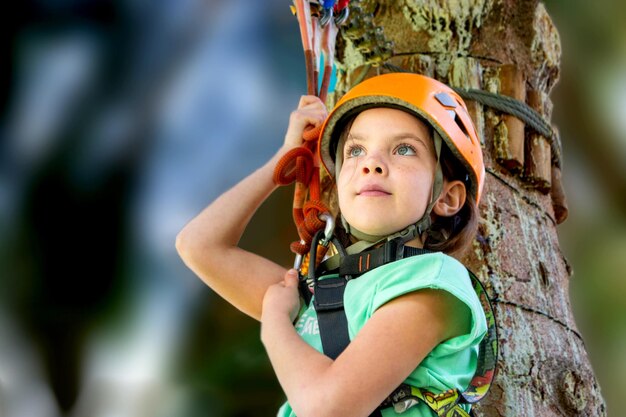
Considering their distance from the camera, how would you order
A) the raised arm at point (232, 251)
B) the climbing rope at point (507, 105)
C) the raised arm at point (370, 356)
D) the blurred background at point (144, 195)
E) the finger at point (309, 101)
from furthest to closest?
the blurred background at point (144, 195) < the climbing rope at point (507, 105) < the finger at point (309, 101) < the raised arm at point (232, 251) < the raised arm at point (370, 356)

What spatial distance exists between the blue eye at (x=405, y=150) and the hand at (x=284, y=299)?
1.06 ft

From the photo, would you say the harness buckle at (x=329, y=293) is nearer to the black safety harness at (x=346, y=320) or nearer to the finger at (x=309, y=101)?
the black safety harness at (x=346, y=320)

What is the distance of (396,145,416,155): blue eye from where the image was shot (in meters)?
1.29

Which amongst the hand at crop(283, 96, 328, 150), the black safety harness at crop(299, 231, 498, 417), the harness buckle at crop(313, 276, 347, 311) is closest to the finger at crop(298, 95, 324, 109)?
the hand at crop(283, 96, 328, 150)

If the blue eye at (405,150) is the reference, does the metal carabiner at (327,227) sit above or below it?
below

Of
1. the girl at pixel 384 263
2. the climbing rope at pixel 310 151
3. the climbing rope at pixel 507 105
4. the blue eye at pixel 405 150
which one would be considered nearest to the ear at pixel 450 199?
the girl at pixel 384 263

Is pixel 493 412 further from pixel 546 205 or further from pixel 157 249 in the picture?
pixel 157 249

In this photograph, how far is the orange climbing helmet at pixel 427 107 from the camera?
130 cm

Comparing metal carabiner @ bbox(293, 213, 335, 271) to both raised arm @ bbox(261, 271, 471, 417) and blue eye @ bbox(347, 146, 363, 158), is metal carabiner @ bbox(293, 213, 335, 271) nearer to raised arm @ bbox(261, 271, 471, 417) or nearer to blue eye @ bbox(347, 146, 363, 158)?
blue eye @ bbox(347, 146, 363, 158)

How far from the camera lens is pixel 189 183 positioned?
3.85m

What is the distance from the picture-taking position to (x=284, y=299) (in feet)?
4.21

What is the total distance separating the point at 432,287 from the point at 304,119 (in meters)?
0.59

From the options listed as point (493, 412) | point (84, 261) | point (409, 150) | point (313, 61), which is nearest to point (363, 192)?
point (409, 150)

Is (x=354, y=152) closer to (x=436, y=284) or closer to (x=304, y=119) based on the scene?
(x=304, y=119)
